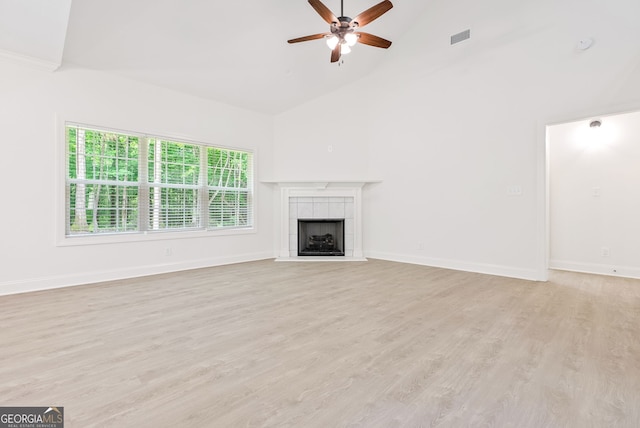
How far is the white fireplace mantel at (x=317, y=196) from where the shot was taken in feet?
20.4

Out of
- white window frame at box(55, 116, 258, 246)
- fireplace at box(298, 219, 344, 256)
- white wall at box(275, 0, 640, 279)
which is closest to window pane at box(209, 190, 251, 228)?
white window frame at box(55, 116, 258, 246)

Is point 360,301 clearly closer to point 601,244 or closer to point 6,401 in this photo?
point 6,401

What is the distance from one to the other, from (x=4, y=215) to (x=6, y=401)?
2914 millimetres

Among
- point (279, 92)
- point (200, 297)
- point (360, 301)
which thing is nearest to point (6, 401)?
point (200, 297)

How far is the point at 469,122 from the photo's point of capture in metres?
5.07

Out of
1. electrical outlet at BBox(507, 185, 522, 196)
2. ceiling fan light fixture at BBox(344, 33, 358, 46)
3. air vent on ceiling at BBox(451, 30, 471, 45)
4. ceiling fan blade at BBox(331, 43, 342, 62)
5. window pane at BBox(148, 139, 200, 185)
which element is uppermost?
air vent on ceiling at BBox(451, 30, 471, 45)

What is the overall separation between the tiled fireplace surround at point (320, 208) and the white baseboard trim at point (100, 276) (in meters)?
1.00

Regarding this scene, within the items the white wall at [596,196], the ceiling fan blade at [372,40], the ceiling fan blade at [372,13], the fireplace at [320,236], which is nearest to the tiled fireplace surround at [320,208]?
the fireplace at [320,236]

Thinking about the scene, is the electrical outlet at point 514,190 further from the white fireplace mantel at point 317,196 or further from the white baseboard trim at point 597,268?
the white fireplace mantel at point 317,196

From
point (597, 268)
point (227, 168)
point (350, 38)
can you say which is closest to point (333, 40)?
point (350, 38)

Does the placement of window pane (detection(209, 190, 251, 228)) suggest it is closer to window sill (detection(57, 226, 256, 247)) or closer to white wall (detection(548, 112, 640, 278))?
window sill (detection(57, 226, 256, 247))

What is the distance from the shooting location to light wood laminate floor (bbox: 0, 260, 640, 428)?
1.58m

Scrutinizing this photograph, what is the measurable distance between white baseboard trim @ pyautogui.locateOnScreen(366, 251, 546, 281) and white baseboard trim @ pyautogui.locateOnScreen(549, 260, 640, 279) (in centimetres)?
126
